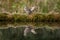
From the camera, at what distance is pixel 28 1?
39.4ft

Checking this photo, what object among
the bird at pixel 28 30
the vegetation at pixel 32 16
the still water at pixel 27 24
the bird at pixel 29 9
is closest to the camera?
the bird at pixel 28 30

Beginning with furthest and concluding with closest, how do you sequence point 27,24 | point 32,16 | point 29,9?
point 29,9, point 32,16, point 27,24

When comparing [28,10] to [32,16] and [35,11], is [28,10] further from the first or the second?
A: [32,16]

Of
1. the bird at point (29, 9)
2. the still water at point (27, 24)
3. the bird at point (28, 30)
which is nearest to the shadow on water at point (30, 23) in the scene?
the still water at point (27, 24)

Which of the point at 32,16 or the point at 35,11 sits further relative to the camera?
the point at 35,11

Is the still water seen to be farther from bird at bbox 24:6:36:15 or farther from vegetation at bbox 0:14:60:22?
bird at bbox 24:6:36:15

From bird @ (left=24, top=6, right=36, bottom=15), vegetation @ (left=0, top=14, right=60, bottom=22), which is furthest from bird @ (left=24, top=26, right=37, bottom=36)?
bird @ (left=24, top=6, right=36, bottom=15)

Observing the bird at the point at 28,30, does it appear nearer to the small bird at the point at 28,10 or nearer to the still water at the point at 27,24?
the still water at the point at 27,24

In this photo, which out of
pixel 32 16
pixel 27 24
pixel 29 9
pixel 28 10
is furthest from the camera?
pixel 29 9

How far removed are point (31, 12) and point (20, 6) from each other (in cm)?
128

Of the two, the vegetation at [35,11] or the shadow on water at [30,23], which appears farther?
the vegetation at [35,11]

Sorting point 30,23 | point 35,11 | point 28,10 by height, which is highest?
point 28,10

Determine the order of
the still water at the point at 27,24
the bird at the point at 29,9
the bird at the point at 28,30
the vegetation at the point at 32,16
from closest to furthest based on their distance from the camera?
1. the bird at the point at 28,30
2. the still water at the point at 27,24
3. the vegetation at the point at 32,16
4. the bird at the point at 29,9

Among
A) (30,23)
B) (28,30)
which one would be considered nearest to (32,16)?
(30,23)
